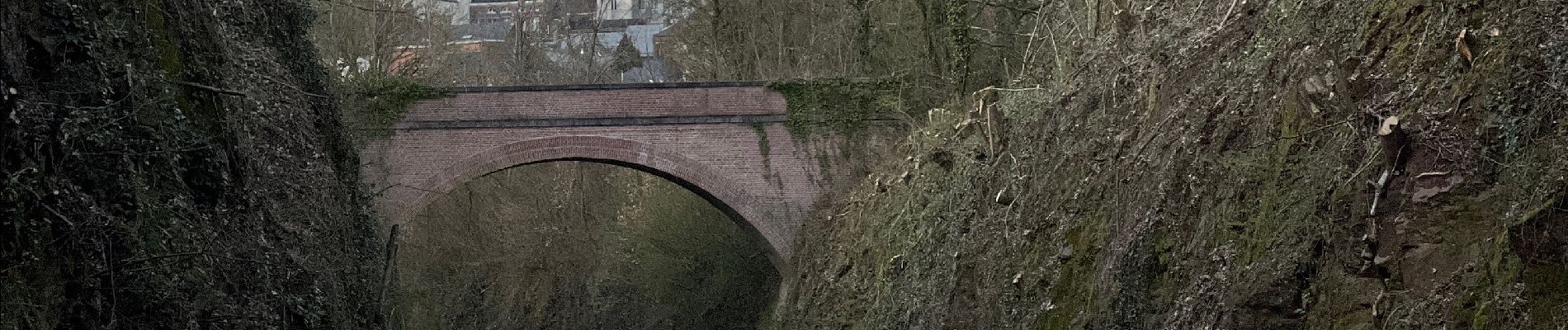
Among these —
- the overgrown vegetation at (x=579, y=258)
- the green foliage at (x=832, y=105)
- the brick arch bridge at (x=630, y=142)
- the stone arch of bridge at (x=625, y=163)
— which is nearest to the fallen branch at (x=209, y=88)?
the brick arch bridge at (x=630, y=142)

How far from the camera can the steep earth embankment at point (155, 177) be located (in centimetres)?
532

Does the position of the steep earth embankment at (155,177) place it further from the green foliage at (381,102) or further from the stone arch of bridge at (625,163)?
the stone arch of bridge at (625,163)

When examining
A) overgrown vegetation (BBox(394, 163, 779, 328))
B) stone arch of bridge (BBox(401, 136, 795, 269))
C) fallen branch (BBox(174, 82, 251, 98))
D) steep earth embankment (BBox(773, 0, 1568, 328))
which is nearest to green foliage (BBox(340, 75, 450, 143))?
stone arch of bridge (BBox(401, 136, 795, 269))

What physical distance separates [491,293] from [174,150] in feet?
56.3

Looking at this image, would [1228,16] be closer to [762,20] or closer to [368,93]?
[368,93]

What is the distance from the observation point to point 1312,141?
19.9 ft

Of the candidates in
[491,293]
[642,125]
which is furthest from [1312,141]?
[491,293]

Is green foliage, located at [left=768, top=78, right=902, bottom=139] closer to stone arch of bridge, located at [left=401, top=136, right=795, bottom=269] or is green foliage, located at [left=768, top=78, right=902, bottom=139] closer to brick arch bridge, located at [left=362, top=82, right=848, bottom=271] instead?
brick arch bridge, located at [left=362, top=82, right=848, bottom=271]

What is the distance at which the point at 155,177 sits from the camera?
21.4 feet

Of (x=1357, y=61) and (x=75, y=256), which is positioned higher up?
(x=1357, y=61)

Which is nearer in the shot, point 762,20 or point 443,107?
point 443,107

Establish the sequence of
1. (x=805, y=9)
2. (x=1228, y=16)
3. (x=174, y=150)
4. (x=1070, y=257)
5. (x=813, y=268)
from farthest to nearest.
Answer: (x=805, y=9)
(x=813, y=268)
(x=1070, y=257)
(x=1228, y=16)
(x=174, y=150)

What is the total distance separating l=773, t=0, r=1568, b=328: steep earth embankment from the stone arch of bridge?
723 cm

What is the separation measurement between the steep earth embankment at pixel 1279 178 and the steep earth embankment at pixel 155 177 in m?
3.64
